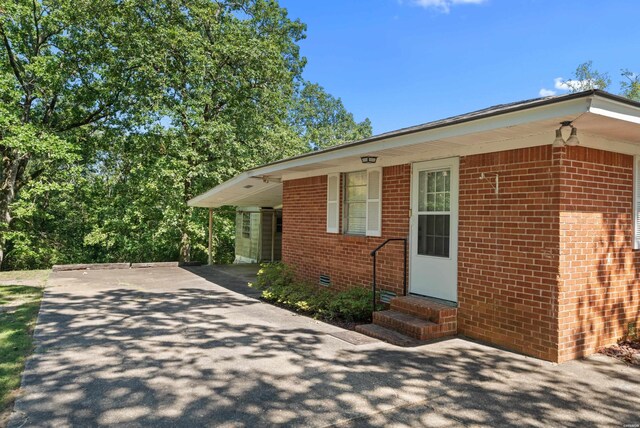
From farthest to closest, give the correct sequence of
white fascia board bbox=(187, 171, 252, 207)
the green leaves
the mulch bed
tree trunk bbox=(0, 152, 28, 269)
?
1. tree trunk bbox=(0, 152, 28, 269)
2. the green leaves
3. white fascia board bbox=(187, 171, 252, 207)
4. the mulch bed

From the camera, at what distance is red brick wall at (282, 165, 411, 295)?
6.58m

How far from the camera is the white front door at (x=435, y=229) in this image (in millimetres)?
5629

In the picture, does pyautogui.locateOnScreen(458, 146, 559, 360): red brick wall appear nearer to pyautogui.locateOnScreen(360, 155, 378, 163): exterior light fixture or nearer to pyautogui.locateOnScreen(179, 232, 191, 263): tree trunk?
pyautogui.locateOnScreen(360, 155, 378, 163): exterior light fixture

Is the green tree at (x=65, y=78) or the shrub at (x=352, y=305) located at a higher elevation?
the green tree at (x=65, y=78)

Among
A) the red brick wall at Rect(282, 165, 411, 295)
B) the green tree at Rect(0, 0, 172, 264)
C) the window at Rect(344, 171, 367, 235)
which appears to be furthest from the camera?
the green tree at Rect(0, 0, 172, 264)

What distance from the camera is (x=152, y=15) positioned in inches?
639

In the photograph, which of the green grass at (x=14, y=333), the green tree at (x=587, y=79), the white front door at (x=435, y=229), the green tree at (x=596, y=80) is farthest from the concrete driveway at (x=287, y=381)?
the green tree at (x=587, y=79)

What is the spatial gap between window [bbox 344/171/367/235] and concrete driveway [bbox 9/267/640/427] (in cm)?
220

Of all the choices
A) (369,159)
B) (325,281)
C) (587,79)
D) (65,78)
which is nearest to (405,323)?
(369,159)

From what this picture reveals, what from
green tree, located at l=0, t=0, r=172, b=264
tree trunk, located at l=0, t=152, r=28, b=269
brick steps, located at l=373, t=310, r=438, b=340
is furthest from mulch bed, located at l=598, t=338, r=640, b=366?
tree trunk, located at l=0, t=152, r=28, b=269

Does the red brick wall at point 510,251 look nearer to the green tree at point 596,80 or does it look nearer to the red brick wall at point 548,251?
the red brick wall at point 548,251

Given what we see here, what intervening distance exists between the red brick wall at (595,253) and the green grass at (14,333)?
17.7 feet

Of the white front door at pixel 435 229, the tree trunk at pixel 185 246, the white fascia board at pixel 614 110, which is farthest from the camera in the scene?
the tree trunk at pixel 185 246

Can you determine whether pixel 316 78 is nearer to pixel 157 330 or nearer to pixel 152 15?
pixel 152 15
